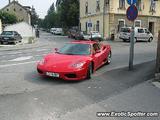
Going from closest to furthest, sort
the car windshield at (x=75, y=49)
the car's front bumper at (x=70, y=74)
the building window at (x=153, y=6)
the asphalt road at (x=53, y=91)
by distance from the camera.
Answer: the asphalt road at (x=53, y=91) → the car's front bumper at (x=70, y=74) → the car windshield at (x=75, y=49) → the building window at (x=153, y=6)

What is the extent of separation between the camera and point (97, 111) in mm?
5930

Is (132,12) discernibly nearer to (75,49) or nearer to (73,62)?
(75,49)

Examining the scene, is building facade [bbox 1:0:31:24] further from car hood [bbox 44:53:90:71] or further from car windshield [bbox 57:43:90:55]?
car hood [bbox 44:53:90:71]

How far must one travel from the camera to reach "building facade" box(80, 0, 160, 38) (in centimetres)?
3906

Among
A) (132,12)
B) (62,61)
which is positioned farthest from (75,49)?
(132,12)

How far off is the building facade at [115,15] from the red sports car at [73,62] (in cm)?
2528

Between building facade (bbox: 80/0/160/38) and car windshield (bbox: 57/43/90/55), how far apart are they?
25.2 meters

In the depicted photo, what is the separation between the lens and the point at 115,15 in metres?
39.3

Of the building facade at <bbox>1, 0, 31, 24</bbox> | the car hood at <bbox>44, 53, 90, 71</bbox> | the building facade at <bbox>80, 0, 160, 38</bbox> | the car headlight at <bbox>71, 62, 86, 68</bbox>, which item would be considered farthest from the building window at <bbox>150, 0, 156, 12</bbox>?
the building facade at <bbox>1, 0, 31, 24</bbox>

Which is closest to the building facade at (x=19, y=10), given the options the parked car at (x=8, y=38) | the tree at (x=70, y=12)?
the tree at (x=70, y=12)

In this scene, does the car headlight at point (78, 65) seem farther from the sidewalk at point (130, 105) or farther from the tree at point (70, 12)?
the tree at point (70, 12)

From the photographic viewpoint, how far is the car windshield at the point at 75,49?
10117 mm

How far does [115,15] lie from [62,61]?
31.2 m

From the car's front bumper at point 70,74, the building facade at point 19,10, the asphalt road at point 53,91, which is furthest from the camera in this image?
the building facade at point 19,10
